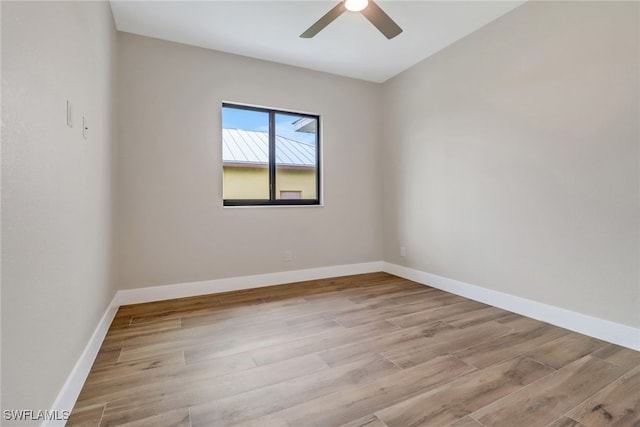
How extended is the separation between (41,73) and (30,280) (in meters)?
0.75

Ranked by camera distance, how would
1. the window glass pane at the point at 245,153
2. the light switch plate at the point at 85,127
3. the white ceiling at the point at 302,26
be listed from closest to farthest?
the light switch plate at the point at 85,127 → the white ceiling at the point at 302,26 → the window glass pane at the point at 245,153

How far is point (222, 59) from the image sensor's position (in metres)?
3.09

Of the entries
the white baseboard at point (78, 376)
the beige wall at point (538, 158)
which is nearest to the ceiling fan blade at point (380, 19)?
the beige wall at point (538, 158)

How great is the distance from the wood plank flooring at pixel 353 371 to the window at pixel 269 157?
4.47ft

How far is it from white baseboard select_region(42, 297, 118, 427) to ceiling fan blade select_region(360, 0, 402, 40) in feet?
8.82

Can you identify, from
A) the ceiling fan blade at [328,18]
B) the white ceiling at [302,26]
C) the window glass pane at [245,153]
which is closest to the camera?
the ceiling fan blade at [328,18]

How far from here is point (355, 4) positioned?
6.59 feet

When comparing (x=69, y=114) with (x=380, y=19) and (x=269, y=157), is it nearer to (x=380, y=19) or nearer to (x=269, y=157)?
(x=380, y=19)

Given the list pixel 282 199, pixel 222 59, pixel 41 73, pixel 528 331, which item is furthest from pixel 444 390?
pixel 222 59

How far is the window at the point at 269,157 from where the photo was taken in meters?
3.26

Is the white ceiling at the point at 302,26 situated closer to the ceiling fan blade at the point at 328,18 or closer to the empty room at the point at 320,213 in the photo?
the empty room at the point at 320,213
